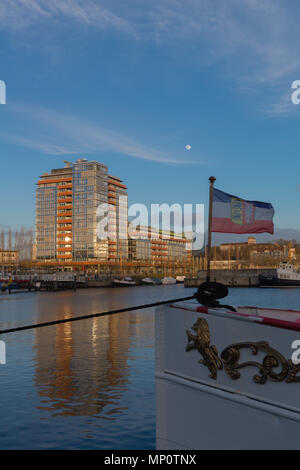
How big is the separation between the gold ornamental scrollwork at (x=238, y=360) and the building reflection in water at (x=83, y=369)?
18.3 ft

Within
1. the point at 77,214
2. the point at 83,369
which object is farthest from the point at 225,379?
the point at 77,214

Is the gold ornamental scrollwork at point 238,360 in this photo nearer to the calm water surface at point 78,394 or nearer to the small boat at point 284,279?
the calm water surface at point 78,394

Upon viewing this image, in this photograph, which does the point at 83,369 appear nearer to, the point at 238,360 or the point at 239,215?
the point at 239,215

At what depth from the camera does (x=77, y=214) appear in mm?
184875

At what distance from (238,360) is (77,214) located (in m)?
182

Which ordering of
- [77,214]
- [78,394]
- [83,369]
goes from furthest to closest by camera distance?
[77,214] < [83,369] < [78,394]

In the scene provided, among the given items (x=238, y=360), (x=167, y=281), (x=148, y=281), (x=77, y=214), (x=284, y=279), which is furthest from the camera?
(x=77, y=214)

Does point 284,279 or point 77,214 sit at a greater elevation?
point 77,214

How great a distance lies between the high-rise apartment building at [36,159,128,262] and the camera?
18150cm

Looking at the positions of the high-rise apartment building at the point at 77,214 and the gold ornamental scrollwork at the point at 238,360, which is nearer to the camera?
the gold ornamental scrollwork at the point at 238,360

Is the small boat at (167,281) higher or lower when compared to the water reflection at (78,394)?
lower

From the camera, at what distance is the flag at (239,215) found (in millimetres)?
9164

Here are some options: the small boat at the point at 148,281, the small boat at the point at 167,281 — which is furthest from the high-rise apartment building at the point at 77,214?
the small boat at the point at 148,281
